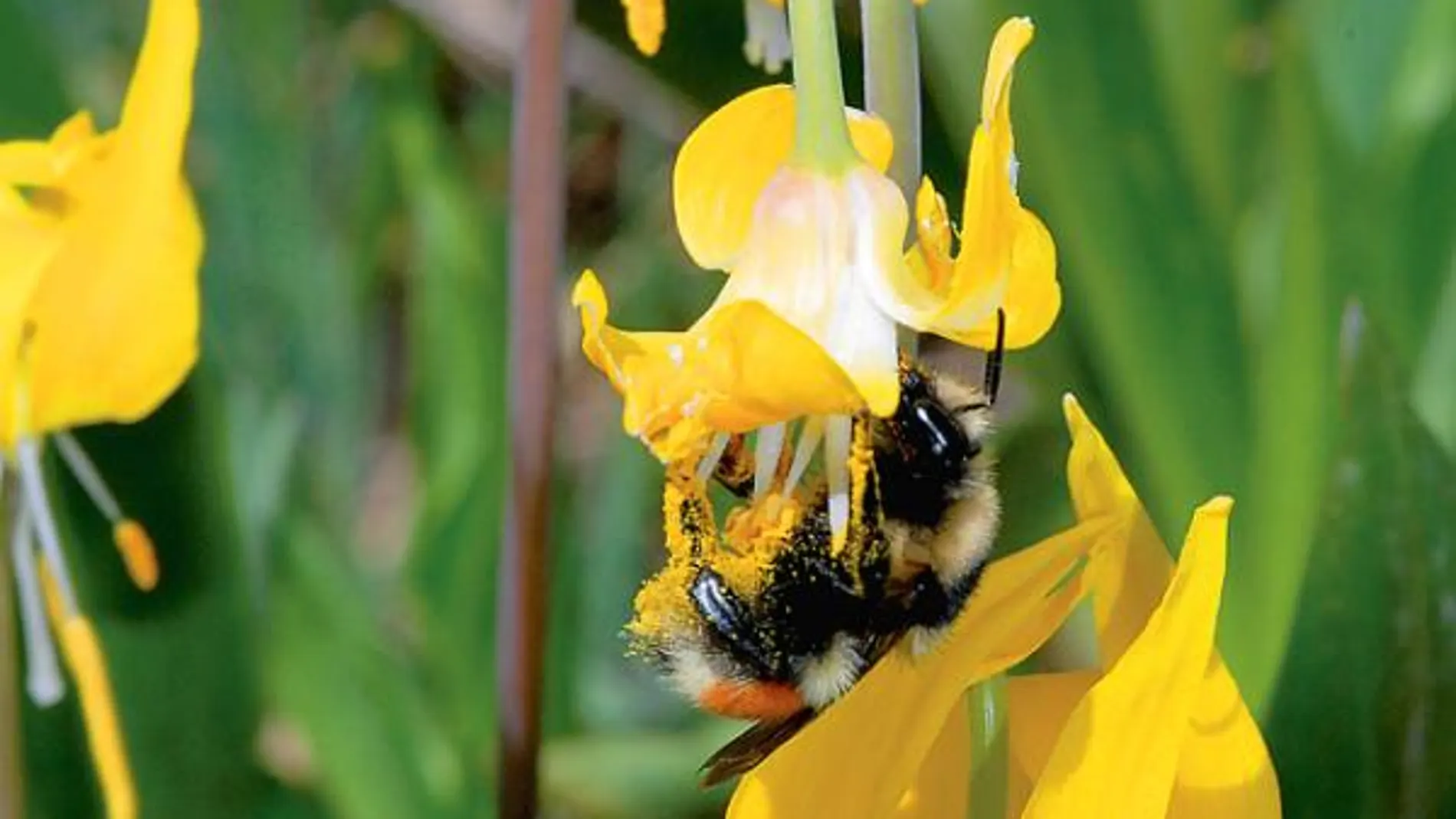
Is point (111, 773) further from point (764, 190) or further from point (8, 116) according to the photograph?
point (8, 116)

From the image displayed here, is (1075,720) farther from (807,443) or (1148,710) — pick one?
(807,443)

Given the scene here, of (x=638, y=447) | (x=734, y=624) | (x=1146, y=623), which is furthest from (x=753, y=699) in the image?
(x=638, y=447)

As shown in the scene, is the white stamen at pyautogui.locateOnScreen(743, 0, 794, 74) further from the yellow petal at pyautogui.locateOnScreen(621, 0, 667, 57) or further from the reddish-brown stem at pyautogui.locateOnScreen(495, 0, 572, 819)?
the reddish-brown stem at pyautogui.locateOnScreen(495, 0, 572, 819)

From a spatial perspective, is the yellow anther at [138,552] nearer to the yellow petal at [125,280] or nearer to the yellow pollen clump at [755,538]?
the yellow petal at [125,280]

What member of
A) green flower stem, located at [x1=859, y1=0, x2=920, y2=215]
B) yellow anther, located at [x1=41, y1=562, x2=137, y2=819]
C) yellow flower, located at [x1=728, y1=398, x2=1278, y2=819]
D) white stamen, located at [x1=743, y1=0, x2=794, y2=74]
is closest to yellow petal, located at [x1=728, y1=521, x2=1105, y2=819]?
yellow flower, located at [x1=728, y1=398, x2=1278, y2=819]

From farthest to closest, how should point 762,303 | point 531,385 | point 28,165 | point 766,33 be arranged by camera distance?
point 531,385
point 28,165
point 766,33
point 762,303

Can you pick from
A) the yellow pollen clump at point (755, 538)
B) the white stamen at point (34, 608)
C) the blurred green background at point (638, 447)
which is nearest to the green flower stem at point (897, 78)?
the yellow pollen clump at point (755, 538)
